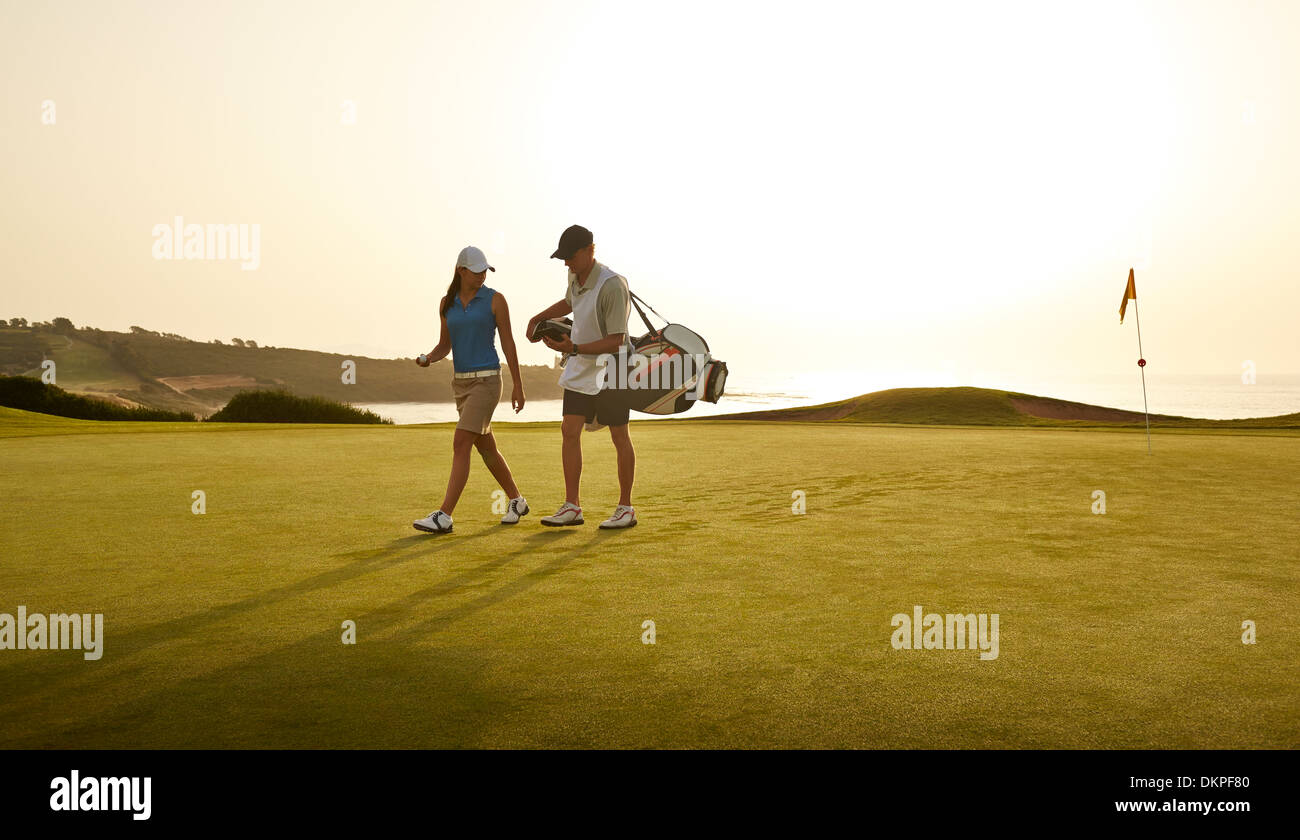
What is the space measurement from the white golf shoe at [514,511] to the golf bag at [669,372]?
4.45 feet

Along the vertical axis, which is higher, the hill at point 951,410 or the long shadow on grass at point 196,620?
the hill at point 951,410

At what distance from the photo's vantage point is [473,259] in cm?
733

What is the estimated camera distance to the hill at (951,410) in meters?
35.7

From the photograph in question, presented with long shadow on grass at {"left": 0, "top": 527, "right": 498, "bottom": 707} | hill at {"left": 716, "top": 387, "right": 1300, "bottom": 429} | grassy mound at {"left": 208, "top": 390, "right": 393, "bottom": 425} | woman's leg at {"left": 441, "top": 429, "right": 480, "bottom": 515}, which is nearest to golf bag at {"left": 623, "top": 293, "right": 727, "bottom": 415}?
woman's leg at {"left": 441, "top": 429, "right": 480, "bottom": 515}

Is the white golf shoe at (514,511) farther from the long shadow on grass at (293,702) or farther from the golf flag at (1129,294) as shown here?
the golf flag at (1129,294)

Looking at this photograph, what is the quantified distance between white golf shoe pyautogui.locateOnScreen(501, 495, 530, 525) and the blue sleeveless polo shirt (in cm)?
123

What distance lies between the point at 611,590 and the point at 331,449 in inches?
446

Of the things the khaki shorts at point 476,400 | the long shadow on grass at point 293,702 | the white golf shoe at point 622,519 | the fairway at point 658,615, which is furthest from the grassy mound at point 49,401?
the long shadow on grass at point 293,702

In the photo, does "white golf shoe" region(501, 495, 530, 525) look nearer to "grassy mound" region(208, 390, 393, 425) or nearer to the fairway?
the fairway

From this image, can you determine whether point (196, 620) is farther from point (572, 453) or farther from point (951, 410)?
point (951, 410)

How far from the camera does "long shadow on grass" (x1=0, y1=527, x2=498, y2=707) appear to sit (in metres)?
3.48
